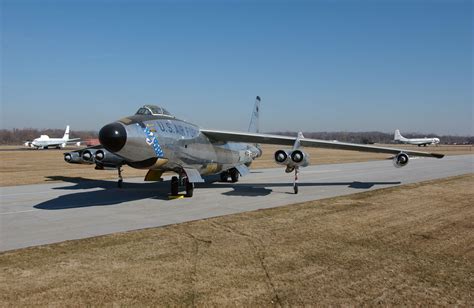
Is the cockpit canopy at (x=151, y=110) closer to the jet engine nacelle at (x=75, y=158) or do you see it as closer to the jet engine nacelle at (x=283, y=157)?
the jet engine nacelle at (x=283, y=157)

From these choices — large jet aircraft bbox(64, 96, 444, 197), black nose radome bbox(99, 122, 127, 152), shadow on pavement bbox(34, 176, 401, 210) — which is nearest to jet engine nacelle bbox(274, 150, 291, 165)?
large jet aircraft bbox(64, 96, 444, 197)

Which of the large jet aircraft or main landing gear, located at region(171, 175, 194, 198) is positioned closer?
the large jet aircraft

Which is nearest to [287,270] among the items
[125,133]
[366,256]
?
[366,256]

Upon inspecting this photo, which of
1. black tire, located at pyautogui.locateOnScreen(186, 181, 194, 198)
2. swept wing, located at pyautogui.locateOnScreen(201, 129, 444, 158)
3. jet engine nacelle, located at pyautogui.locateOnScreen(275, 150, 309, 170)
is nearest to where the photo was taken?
black tire, located at pyautogui.locateOnScreen(186, 181, 194, 198)

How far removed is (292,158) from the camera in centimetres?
1738

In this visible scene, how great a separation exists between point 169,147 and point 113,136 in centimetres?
304

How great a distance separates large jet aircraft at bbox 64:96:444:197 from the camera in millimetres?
13219

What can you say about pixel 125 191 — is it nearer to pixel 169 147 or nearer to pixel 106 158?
pixel 106 158

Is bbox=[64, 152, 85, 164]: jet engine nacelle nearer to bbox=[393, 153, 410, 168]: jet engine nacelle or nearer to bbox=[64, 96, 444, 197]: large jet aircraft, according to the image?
bbox=[64, 96, 444, 197]: large jet aircraft

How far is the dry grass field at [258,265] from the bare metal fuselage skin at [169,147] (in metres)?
3.93

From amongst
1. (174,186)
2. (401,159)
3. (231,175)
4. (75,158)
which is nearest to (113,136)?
(174,186)

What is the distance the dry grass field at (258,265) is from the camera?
5988 mm

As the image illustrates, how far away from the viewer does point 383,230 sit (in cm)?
1061

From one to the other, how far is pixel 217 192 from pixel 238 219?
21.4 ft
